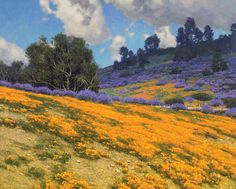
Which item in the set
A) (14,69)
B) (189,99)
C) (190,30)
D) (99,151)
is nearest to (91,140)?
(99,151)

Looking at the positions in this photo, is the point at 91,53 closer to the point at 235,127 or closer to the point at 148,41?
the point at 235,127

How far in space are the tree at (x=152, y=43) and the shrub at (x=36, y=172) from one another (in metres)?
173

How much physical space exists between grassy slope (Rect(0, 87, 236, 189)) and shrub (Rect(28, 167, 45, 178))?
0.15ft

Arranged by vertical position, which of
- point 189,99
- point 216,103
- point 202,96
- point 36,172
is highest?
point 202,96

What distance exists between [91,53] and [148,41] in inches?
5133

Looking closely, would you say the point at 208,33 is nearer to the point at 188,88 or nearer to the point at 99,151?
the point at 188,88

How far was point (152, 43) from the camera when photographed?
624 feet

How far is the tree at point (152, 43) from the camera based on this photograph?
188750 mm

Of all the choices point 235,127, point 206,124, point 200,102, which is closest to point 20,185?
point 206,124

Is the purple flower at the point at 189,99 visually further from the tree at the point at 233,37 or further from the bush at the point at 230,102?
the tree at the point at 233,37

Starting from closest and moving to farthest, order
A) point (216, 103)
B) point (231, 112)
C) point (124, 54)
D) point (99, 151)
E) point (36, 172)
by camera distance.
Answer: point (36, 172) → point (99, 151) → point (231, 112) → point (216, 103) → point (124, 54)

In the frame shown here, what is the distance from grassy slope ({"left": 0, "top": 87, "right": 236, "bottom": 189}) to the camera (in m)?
19.2

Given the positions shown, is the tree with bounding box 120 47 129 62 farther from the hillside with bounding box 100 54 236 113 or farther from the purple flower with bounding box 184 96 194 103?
the purple flower with bounding box 184 96 194 103

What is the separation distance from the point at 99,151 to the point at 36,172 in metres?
6.22
